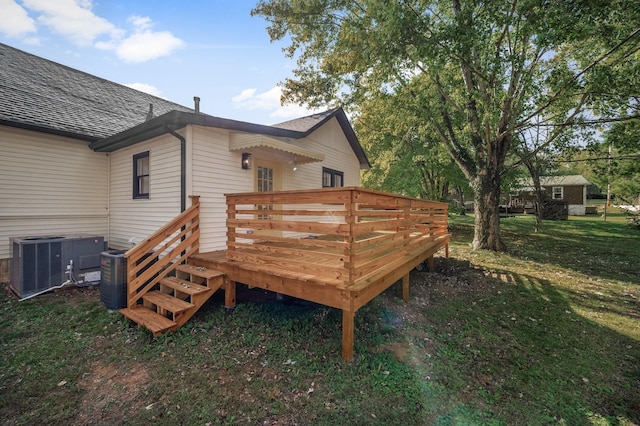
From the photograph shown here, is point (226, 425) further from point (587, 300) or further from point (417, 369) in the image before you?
point (587, 300)

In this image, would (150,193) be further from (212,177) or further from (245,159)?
(245,159)

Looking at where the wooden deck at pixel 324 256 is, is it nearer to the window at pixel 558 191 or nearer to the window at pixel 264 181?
the window at pixel 264 181

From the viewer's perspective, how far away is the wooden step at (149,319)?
3.71 meters

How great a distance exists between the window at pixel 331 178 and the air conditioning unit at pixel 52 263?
6.12 m

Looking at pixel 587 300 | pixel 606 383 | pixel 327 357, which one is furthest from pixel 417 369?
pixel 587 300

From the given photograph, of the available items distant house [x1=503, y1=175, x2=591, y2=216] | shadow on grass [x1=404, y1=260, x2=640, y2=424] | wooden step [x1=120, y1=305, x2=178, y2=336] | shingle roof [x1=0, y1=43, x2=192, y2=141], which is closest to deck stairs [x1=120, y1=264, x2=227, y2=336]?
wooden step [x1=120, y1=305, x2=178, y2=336]

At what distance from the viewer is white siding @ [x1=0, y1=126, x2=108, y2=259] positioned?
619 centimetres

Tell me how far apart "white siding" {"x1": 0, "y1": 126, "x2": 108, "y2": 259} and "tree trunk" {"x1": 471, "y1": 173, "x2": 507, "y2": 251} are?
38.6 ft

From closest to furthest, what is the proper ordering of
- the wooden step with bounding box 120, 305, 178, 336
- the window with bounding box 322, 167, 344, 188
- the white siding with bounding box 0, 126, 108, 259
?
the wooden step with bounding box 120, 305, 178, 336 → the white siding with bounding box 0, 126, 108, 259 → the window with bounding box 322, 167, 344, 188

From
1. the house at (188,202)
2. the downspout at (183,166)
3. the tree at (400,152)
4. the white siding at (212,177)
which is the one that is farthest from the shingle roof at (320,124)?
the downspout at (183,166)

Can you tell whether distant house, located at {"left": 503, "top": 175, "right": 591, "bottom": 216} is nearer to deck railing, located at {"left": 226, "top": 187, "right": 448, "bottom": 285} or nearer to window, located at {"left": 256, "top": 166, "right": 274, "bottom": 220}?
window, located at {"left": 256, "top": 166, "right": 274, "bottom": 220}

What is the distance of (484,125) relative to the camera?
8.59m

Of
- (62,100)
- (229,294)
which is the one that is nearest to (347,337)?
(229,294)

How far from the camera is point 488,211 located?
9906 mm
